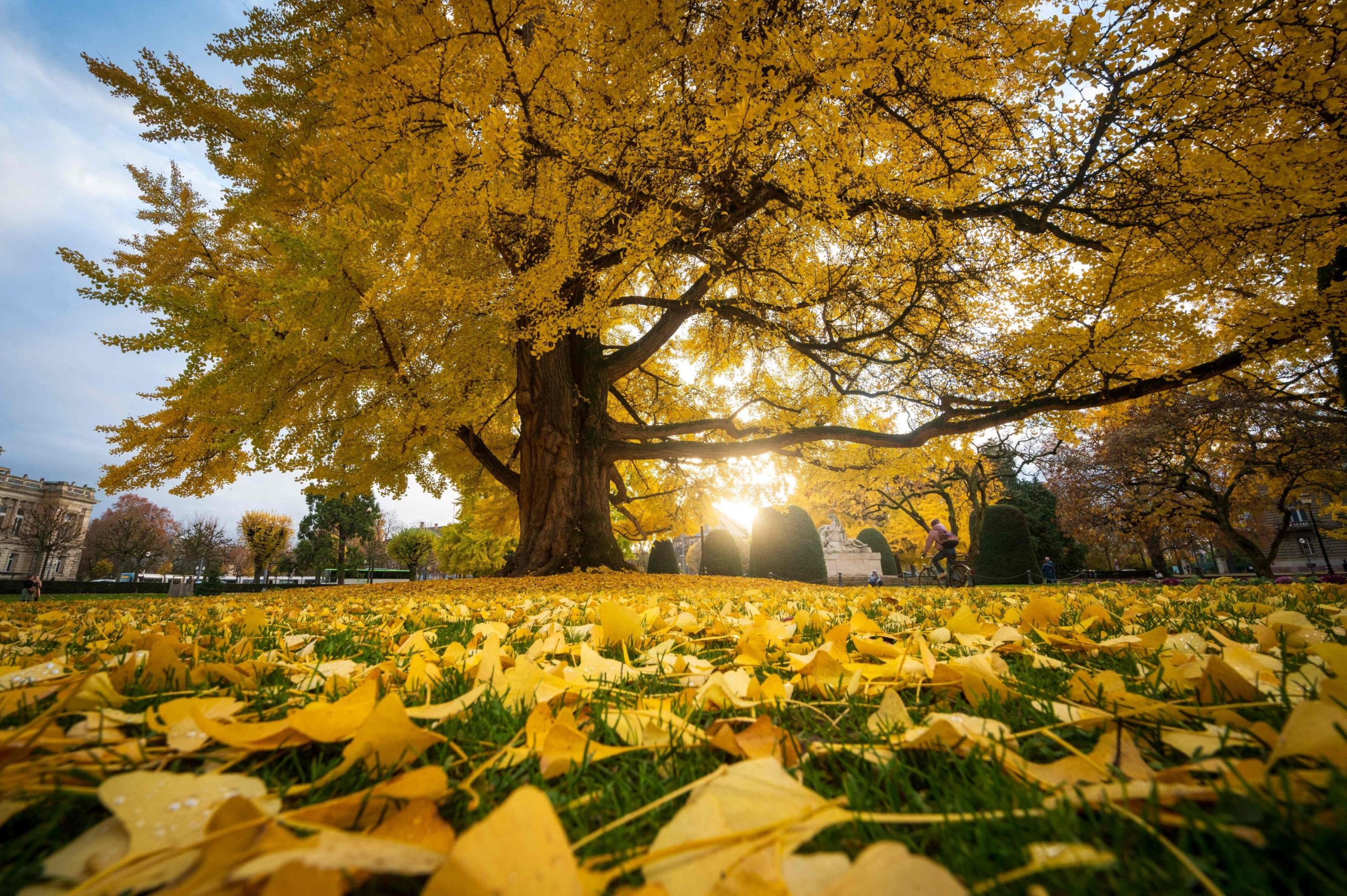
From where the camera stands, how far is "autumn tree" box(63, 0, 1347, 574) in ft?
12.9

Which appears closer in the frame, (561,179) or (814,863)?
(814,863)

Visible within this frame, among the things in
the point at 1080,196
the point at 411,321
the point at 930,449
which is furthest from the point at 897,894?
the point at 411,321

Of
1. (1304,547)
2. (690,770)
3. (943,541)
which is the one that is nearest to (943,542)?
(943,541)

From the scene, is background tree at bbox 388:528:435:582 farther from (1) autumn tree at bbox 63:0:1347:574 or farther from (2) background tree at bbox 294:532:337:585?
(1) autumn tree at bbox 63:0:1347:574

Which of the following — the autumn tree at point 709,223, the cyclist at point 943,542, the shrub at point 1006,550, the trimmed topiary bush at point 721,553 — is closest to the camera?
the autumn tree at point 709,223

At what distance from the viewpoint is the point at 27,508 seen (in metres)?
45.0

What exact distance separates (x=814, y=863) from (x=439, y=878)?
0.97 ft

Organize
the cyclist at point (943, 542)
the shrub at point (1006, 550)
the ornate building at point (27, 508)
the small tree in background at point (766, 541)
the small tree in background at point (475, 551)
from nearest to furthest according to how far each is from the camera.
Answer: the cyclist at point (943, 542) → the shrub at point (1006, 550) → the small tree in background at point (766, 541) → the small tree in background at point (475, 551) → the ornate building at point (27, 508)

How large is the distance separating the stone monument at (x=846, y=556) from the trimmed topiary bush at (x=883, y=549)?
229cm

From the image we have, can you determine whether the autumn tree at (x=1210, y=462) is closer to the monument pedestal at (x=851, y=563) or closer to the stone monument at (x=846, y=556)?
the monument pedestal at (x=851, y=563)

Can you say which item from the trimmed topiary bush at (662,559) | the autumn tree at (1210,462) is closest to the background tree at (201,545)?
the trimmed topiary bush at (662,559)

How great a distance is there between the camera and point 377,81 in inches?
163

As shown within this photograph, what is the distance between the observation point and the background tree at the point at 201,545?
28.8m

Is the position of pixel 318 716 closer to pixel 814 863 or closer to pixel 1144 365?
pixel 814 863
